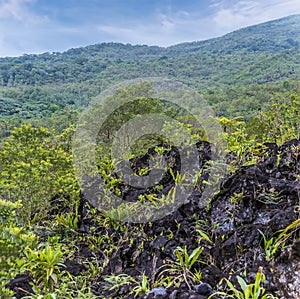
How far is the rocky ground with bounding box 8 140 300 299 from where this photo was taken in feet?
7.47

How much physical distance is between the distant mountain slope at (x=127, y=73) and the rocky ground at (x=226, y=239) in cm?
2446

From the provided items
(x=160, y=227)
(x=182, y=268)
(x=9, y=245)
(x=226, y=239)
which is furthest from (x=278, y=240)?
(x=9, y=245)

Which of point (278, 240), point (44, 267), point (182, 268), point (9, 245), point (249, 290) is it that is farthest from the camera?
point (44, 267)

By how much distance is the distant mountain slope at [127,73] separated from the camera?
148 ft

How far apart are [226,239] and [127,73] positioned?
63.8 meters

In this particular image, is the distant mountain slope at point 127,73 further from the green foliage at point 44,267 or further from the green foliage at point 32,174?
the green foliage at point 44,267

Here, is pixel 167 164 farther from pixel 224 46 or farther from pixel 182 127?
pixel 224 46

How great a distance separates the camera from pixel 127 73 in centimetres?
6475

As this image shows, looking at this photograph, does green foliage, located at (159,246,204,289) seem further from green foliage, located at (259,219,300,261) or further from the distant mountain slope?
the distant mountain slope

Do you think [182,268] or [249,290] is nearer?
[249,290]

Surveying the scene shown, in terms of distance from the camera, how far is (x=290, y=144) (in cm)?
379

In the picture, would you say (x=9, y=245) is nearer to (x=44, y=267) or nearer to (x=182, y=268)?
(x=44, y=267)

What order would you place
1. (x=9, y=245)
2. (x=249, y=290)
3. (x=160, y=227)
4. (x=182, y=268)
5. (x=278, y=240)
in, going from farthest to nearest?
(x=160, y=227) → (x=182, y=268) → (x=278, y=240) → (x=9, y=245) → (x=249, y=290)

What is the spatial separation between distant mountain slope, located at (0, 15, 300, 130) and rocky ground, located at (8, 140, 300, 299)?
24464 mm
